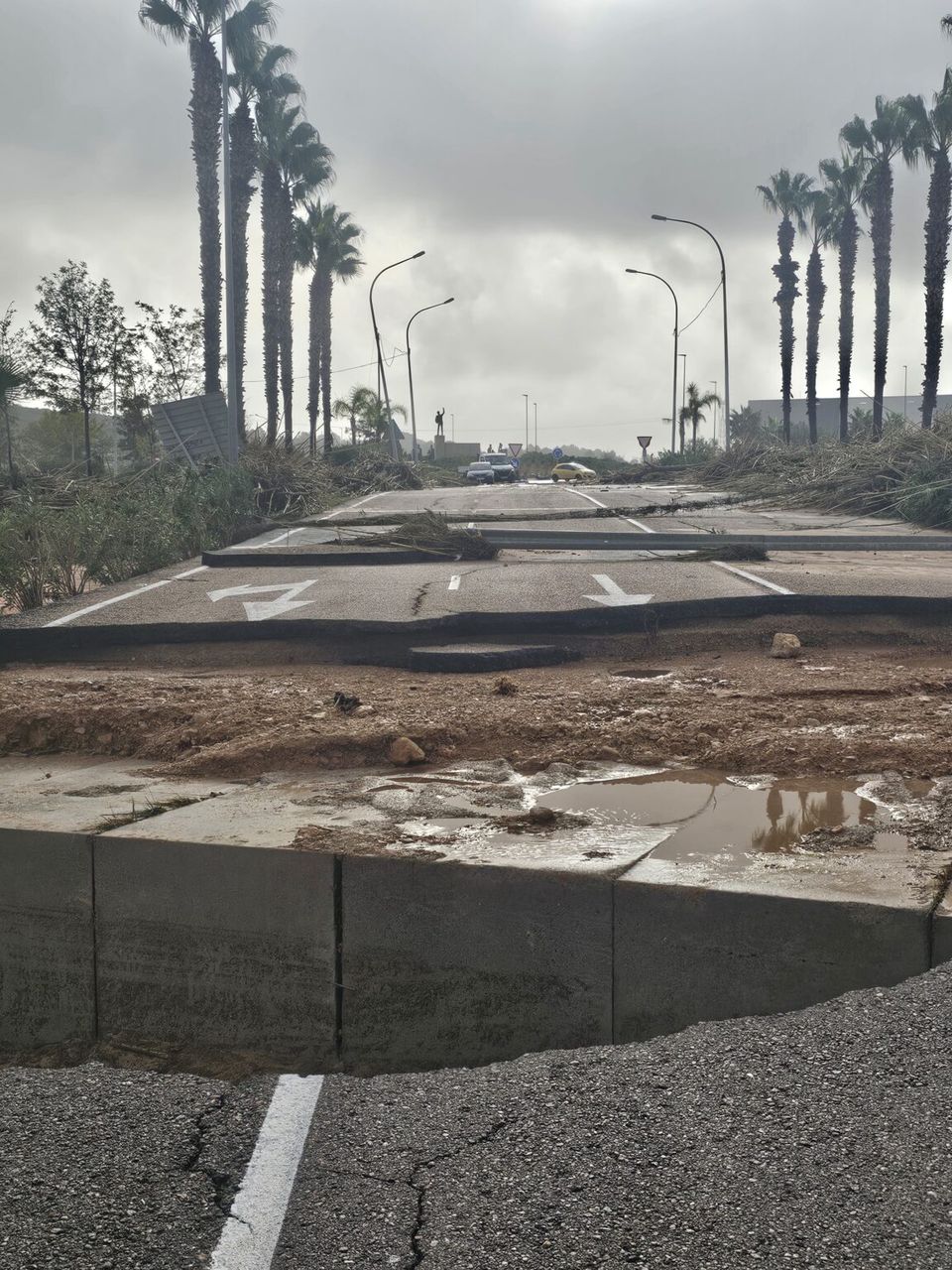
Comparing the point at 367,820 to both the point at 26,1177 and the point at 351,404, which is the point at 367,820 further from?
Result: the point at 351,404

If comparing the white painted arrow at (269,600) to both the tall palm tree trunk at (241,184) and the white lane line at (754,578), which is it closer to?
the white lane line at (754,578)

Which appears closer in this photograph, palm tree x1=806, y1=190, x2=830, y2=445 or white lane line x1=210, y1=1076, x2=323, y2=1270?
white lane line x1=210, y1=1076, x2=323, y2=1270

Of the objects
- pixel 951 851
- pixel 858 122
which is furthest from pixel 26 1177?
pixel 858 122

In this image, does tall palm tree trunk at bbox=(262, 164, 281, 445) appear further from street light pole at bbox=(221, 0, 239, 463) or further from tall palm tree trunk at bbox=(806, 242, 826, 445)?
tall palm tree trunk at bbox=(806, 242, 826, 445)

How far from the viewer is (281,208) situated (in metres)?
44.6

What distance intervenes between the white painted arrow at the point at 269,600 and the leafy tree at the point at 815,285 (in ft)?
164

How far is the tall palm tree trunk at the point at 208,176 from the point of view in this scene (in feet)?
106

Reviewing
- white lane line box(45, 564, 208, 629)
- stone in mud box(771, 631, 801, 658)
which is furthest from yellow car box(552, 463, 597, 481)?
stone in mud box(771, 631, 801, 658)

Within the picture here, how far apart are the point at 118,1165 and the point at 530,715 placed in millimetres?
4099

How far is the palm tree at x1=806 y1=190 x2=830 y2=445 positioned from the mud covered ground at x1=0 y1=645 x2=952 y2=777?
174 feet

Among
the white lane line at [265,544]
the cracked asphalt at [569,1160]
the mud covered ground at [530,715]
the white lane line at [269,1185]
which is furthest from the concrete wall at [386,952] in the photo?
the white lane line at [265,544]

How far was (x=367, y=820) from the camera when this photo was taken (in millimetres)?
5270

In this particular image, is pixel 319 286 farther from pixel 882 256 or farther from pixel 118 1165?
pixel 118 1165

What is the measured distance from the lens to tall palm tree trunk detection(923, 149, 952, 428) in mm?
38938
